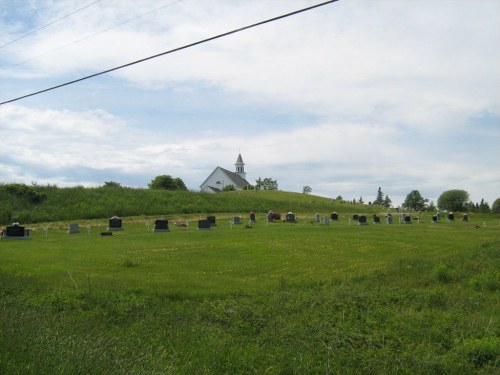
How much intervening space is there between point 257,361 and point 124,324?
12.3 ft

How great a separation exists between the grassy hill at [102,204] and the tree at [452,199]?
49.2m

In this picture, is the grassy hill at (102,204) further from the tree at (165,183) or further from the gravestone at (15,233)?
the tree at (165,183)

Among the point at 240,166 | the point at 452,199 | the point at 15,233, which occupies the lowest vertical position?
the point at 15,233

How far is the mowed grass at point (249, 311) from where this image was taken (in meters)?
7.64

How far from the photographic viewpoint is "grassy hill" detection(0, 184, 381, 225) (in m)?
48.1

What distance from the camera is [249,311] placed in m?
11.3

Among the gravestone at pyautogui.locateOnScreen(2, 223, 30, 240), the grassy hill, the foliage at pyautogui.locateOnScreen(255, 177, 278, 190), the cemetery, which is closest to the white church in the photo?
the foliage at pyautogui.locateOnScreen(255, 177, 278, 190)

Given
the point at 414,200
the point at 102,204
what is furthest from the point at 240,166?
the point at 102,204

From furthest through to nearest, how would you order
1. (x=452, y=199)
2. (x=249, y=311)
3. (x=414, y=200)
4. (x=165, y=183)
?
(x=414, y=200)
(x=452, y=199)
(x=165, y=183)
(x=249, y=311)

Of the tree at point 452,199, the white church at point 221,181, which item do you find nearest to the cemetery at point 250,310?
the tree at point 452,199

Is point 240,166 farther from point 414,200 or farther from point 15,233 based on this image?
point 15,233

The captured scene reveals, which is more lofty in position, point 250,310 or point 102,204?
point 102,204

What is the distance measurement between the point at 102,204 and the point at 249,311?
45.5 m

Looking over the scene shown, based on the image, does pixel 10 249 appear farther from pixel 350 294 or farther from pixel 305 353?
pixel 305 353
